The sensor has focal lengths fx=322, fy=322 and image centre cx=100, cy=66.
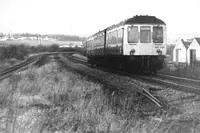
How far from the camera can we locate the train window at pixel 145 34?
17969 millimetres

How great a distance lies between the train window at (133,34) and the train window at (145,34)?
0.28 m

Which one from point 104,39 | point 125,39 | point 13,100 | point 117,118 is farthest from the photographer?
point 104,39

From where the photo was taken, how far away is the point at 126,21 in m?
18.1

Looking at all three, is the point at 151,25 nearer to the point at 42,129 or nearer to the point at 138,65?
the point at 138,65

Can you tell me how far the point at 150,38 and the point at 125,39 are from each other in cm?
140

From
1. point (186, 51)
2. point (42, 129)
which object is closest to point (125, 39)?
point (42, 129)

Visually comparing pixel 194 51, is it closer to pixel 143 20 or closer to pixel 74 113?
pixel 143 20

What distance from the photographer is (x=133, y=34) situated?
1797 centimetres

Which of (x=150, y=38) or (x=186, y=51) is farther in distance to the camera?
(x=186, y=51)

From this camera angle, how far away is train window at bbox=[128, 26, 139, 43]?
17906 mm

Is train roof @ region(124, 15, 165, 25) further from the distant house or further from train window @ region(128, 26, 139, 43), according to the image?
the distant house

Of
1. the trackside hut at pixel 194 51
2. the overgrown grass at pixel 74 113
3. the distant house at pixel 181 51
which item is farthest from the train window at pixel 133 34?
the distant house at pixel 181 51

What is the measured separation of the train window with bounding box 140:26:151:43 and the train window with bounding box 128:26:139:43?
0.93 ft

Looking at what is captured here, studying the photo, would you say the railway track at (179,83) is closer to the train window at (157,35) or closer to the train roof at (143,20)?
the train window at (157,35)
